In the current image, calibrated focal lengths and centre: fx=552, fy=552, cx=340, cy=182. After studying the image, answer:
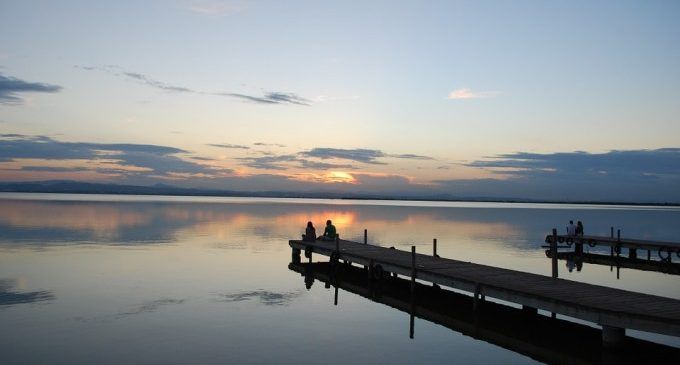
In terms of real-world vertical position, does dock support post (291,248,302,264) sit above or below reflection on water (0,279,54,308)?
above

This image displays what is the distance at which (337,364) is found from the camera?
49.5 ft

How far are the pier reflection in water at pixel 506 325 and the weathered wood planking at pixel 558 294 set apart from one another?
1105mm

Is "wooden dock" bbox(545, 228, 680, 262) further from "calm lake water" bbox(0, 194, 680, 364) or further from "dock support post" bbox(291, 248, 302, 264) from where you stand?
"dock support post" bbox(291, 248, 302, 264)

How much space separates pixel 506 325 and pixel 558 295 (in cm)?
310

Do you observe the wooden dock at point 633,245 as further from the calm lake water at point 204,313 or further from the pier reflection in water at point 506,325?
the pier reflection in water at point 506,325

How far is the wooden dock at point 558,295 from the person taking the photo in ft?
45.6

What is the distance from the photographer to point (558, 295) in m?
16.7

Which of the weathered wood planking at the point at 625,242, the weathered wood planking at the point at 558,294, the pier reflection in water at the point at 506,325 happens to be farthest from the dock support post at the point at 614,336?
the weathered wood planking at the point at 625,242

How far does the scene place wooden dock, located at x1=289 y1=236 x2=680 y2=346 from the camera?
13.9 m

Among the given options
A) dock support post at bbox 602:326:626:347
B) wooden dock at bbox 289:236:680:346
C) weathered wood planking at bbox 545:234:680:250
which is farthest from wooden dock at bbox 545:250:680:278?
dock support post at bbox 602:326:626:347

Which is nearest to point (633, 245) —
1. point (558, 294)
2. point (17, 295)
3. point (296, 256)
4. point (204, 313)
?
point (296, 256)

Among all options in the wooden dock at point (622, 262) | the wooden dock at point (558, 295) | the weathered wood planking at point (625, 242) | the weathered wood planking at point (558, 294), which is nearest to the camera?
the weathered wood planking at point (558, 294)

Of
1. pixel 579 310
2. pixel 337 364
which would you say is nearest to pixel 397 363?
pixel 337 364

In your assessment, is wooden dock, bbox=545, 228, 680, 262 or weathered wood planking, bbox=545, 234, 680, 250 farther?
weathered wood planking, bbox=545, 234, 680, 250
